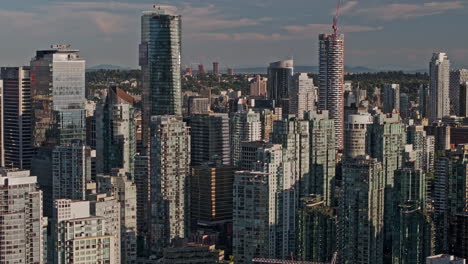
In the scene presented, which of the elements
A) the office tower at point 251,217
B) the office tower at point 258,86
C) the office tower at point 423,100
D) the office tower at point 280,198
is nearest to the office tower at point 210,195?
the office tower at point 280,198

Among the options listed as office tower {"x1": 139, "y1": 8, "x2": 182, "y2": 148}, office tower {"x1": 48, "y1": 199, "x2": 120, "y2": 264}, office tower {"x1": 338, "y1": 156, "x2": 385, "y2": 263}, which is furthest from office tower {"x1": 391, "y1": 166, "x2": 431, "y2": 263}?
office tower {"x1": 139, "y1": 8, "x2": 182, "y2": 148}

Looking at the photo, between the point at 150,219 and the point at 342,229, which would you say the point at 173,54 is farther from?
the point at 342,229

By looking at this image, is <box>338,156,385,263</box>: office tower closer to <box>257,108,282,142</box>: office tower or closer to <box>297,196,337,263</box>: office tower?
<box>297,196,337,263</box>: office tower

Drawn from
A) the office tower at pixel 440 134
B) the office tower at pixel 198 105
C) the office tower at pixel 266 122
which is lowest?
the office tower at pixel 440 134

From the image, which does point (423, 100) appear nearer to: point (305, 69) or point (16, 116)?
point (305, 69)

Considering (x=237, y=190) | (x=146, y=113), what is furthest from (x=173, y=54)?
(x=237, y=190)

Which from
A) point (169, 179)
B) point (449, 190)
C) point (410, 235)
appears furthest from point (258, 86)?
point (410, 235)

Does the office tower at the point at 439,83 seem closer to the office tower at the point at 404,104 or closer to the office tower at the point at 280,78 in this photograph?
the office tower at the point at 404,104
